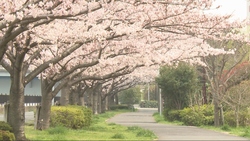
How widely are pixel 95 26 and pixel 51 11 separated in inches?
128

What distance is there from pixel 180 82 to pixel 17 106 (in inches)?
837

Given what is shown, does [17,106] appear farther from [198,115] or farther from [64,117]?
[198,115]

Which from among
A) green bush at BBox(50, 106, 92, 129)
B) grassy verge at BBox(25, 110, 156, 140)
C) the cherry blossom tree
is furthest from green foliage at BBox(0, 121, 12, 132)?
the cherry blossom tree

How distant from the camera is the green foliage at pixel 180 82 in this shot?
112ft

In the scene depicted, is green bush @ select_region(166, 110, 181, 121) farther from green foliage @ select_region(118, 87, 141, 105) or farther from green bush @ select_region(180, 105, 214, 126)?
green foliage @ select_region(118, 87, 141, 105)

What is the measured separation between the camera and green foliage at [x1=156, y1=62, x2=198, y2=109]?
34000 millimetres

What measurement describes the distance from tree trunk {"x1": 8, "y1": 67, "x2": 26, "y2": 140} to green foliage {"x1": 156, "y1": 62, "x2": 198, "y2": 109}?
20696 millimetres

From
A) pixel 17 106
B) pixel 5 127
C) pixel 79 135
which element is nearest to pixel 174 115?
pixel 79 135

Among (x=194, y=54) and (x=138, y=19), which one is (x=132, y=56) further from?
(x=138, y=19)

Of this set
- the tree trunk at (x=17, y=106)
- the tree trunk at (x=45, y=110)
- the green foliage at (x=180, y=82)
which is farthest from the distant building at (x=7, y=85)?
the tree trunk at (x=17, y=106)

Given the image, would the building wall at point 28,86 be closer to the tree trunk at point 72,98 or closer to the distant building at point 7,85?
the distant building at point 7,85

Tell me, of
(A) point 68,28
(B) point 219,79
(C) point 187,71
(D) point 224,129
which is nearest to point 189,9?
(A) point 68,28

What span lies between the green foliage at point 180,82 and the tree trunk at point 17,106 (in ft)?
67.9

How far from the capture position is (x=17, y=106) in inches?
560
